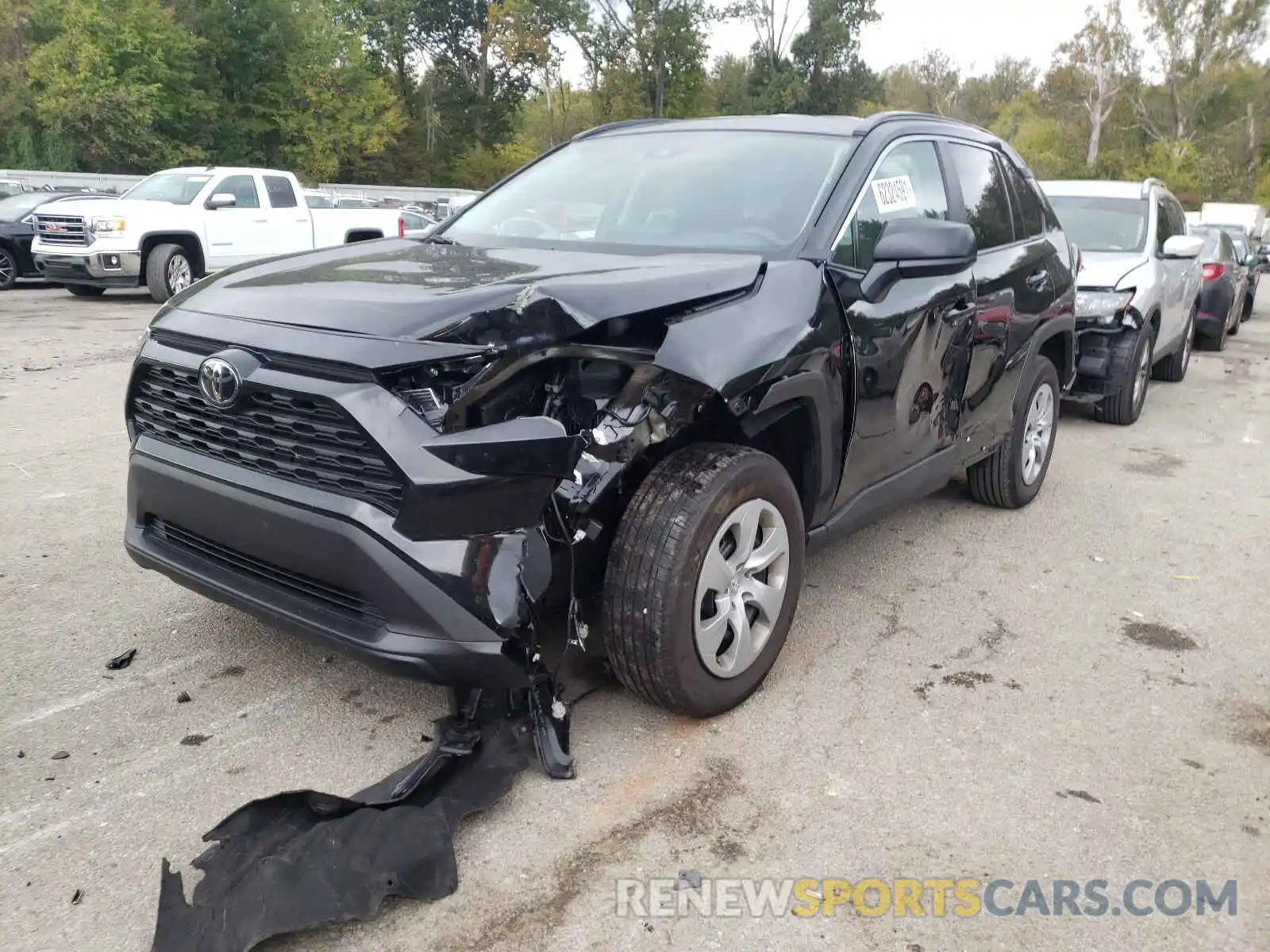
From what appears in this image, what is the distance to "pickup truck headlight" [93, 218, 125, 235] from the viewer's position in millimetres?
12867

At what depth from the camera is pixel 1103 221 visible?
8.41 meters

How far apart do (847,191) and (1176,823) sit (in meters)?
2.19

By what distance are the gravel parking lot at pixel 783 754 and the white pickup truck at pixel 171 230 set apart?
31.1 ft

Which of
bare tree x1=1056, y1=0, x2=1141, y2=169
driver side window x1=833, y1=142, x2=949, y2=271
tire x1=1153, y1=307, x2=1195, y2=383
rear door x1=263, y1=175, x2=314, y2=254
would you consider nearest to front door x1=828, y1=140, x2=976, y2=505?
driver side window x1=833, y1=142, x2=949, y2=271

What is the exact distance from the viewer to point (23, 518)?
15.8 feet

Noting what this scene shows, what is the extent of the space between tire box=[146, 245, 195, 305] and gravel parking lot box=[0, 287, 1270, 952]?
31.2 feet

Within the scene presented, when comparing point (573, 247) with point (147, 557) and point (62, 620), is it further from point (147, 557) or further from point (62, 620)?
point (62, 620)

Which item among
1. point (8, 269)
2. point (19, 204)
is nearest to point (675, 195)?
point (8, 269)

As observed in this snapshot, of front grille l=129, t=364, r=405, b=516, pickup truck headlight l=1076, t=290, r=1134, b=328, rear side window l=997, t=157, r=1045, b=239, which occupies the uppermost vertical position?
rear side window l=997, t=157, r=1045, b=239

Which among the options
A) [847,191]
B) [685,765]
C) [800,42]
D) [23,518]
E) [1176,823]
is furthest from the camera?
[800,42]

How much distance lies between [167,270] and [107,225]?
0.86 meters

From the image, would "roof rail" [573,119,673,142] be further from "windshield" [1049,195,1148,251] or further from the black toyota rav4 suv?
"windshield" [1049,195,1148,251]

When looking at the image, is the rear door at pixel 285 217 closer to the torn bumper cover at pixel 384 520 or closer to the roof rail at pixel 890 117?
the roof rail at pixel 890 117

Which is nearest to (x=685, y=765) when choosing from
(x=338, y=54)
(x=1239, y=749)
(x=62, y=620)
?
(x=1239, y=749)
